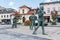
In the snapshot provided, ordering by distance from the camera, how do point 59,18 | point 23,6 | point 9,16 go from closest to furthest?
point 59,18 < point 23,6 < point 9,16

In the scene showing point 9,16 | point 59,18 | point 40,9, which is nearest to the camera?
point 40,9

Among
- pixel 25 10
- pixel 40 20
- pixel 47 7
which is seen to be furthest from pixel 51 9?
pixel 40 20

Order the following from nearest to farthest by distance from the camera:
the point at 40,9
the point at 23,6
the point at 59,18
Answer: the point at 40,9 < the point at 59,18 < the point at 23,6

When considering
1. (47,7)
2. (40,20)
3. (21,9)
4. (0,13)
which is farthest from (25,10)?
(40,20)

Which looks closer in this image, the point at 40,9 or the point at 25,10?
the point at 40,9

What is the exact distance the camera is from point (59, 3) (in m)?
72.5

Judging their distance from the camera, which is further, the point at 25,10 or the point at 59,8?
the point at 25,10

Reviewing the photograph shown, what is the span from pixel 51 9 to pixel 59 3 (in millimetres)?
3335

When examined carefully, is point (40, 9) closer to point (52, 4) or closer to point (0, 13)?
point (52, 4)

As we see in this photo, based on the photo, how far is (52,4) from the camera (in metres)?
73.4

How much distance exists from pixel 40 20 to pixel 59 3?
190ft

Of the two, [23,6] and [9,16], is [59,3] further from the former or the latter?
[9,16]

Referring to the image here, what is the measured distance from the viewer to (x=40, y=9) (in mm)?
15422

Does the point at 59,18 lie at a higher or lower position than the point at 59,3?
lower
